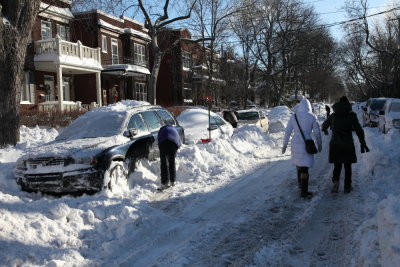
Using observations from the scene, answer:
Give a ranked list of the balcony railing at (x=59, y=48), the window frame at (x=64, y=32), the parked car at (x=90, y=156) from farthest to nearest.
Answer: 1. the window frame at (x=64, y=32)
2. the balcony railing at (x=59, y=48)
3. the parked car at (x=90, y=156)

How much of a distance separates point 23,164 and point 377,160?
6.70m

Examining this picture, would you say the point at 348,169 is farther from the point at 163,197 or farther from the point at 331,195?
the point at 163,197

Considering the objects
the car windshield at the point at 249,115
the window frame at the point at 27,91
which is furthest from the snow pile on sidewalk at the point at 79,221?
the window frame at the point at 27,91

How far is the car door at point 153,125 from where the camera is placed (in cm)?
872

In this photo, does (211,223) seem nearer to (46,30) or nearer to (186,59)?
(46,30)

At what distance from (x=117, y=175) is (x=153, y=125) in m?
2.14

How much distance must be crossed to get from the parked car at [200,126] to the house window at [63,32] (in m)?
14.9

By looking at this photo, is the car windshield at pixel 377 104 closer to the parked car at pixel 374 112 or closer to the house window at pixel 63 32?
the parked car at pixel 374 112

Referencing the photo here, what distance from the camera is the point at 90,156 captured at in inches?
265

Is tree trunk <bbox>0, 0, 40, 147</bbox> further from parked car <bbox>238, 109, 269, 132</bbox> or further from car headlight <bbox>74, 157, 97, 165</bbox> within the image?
parked car <bbox>238, 109, 269, 132</bbox>

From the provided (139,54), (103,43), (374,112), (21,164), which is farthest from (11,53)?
(139,54)

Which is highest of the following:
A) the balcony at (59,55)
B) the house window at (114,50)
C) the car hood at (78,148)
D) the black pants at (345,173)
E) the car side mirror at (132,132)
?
the house window at (114,50)

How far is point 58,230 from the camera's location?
4.98m

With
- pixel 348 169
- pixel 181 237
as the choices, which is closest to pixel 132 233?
pixel 181 237
